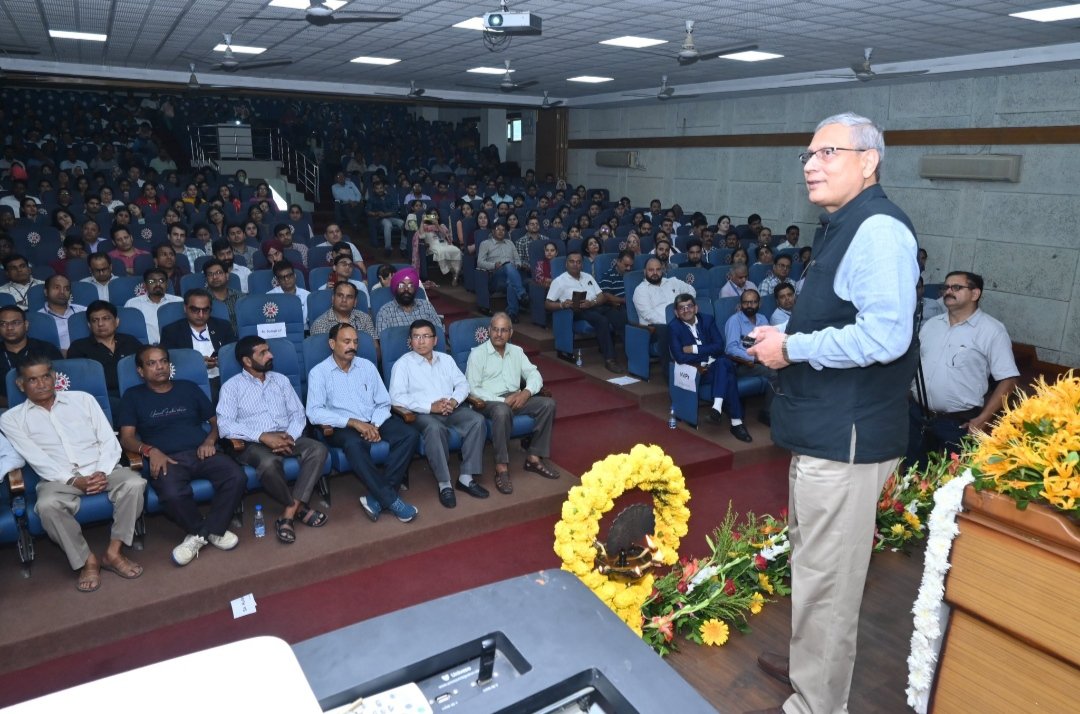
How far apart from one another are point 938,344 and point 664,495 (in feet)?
8.21

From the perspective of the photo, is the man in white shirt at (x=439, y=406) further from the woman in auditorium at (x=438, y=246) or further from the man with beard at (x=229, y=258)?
the woman in auditorium at (x=438, y=246)

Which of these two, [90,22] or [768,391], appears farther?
[90,22]

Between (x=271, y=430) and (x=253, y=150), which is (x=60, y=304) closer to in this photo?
(x=271, y=430)

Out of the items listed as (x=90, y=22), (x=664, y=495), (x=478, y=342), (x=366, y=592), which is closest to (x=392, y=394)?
(x=478, y=342)

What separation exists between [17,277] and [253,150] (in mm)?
11260

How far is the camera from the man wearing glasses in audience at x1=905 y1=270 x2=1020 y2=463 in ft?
12.5

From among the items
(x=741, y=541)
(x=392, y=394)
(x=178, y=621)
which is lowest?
(x=178, y=621)

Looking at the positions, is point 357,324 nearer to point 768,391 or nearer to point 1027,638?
point 768,391

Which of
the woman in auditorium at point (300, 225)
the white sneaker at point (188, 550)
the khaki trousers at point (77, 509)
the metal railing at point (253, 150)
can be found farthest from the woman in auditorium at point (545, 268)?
the metal railing at point (253, 150)

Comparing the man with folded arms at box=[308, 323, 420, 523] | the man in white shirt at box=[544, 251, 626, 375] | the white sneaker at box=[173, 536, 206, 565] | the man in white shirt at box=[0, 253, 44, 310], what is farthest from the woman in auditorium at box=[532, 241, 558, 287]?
the white sneaker at box=[173, 536, 206, 565]

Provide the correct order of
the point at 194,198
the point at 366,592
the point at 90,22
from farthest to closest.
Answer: the point at 194,198 → the point at 90,22 → the point at 366,592

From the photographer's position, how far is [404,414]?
3.95m

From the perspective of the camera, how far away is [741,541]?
308 cm

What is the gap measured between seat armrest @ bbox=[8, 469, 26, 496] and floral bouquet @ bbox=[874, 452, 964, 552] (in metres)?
3.85
